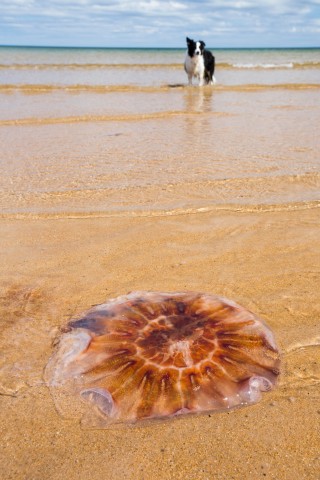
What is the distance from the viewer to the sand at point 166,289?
1641mm

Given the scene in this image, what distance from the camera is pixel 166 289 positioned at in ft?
8.99

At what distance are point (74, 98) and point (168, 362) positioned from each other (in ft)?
35.4

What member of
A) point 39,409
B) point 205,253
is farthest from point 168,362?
point 205,253

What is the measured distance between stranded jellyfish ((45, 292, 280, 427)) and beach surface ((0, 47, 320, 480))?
7 centimetres

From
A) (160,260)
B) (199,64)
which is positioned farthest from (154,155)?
(199,64)

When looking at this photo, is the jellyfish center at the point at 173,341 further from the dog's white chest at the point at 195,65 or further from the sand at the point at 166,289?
the dog's white chest at the point at 195,65

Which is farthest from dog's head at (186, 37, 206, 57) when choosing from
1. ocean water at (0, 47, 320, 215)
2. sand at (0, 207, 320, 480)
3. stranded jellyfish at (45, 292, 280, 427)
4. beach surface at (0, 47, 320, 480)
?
stranded jellyfish at (45, 292, 280, 427)

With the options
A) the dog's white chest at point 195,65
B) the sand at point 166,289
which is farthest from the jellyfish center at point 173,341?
the dog's white chest at point 195,65

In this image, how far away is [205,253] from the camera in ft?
10.5

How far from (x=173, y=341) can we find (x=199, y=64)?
1471 centimetres

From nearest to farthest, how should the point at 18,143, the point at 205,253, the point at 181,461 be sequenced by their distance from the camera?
the point at 181,461 → the point at 205,253 → the point at 18,143

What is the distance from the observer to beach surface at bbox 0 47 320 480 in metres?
1.67

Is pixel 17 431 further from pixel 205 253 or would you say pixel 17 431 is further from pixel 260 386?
pixel 205 253

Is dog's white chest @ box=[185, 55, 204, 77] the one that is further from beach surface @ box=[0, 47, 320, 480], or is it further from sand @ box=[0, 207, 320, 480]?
sand @ box=[0, 207, 320, 480]
